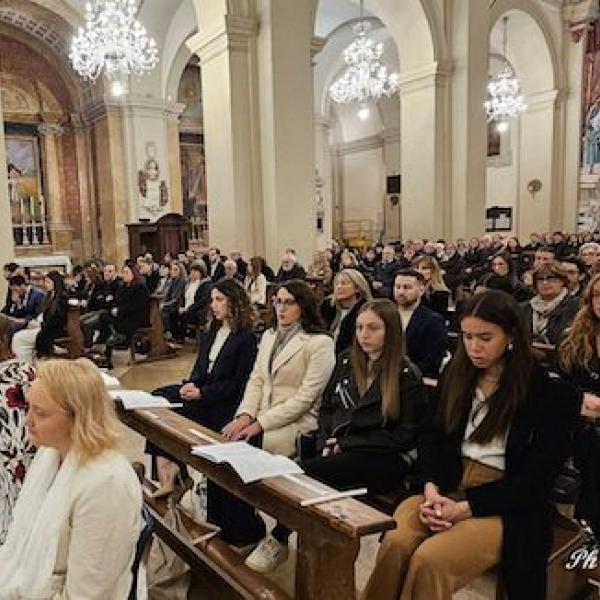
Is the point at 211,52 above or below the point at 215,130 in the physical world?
above

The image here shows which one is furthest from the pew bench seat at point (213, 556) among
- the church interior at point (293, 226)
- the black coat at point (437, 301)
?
the black coat at point (437, 301)

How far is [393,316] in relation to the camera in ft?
8.93

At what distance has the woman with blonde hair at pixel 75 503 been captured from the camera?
1.52m

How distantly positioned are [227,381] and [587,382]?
196 centimetres

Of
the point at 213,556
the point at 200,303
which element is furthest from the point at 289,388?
the point at 200,303

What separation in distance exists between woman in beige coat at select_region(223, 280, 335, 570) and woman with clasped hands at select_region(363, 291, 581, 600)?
909 millimetres

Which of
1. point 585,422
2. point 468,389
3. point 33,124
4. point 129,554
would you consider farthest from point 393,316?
point 33,124

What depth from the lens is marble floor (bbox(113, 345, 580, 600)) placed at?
262 cm

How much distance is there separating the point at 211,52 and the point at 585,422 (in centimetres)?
841

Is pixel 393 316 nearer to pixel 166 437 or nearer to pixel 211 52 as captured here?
pixel 166 437

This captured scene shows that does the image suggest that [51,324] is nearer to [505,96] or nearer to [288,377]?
[288,377]

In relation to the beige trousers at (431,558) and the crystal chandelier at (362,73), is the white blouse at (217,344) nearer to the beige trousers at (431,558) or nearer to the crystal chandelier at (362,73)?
the beige trousers at (431,558)

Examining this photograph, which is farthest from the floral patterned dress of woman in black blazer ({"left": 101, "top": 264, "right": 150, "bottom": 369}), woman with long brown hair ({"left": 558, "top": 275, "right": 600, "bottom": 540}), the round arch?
the round arch

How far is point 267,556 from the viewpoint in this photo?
2.62 meters
